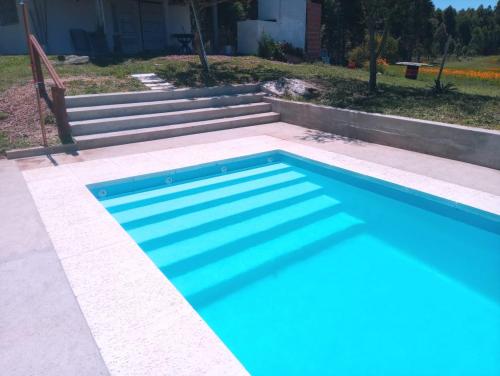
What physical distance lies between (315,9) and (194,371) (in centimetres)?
2011

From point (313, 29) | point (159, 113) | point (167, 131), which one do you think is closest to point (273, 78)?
point (159, 113)

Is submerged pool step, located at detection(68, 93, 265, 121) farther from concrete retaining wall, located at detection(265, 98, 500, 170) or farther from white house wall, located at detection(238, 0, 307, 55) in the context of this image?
white house wall, located at detection(238, 0, 307, 55)

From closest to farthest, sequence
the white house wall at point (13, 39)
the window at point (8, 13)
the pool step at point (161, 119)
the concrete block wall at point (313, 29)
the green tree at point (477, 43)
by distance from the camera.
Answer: the pool step at point (161, 119) < the white house wall at point (13, 39) < the window at point (8, 13) < the concrete block wall at point (313, 29) < the green tree at point (477, 43)

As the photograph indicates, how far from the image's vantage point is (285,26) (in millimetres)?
17750

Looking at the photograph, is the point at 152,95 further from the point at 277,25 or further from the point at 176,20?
the point at 277,25

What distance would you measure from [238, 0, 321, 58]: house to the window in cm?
865

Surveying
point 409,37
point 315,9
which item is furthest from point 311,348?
point 409,37

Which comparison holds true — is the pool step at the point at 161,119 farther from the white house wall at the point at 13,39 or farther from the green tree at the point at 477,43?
the green tree at the point at 477,43

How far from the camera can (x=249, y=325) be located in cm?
316

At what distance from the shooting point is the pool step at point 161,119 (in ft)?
24.5

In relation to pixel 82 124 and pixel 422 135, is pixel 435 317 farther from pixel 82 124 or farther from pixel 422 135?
pixel 82 124

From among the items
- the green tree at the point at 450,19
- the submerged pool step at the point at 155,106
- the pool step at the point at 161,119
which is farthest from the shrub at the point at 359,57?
the green tree at the point at 450,19

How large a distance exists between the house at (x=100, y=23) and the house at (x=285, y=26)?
2794 mm

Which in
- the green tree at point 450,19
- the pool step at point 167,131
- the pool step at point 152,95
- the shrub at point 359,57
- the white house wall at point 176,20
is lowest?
the pool step at point 167,131
